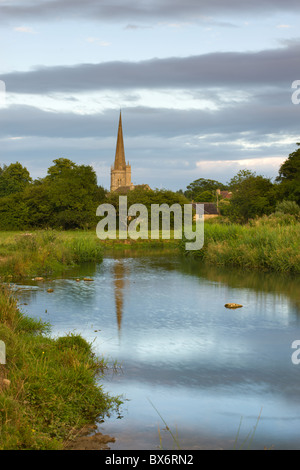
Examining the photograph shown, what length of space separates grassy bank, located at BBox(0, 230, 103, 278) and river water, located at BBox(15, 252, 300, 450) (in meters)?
2.22

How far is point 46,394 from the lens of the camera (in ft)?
22.1

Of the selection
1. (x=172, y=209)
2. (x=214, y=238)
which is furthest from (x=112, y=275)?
(x=172, y=209)

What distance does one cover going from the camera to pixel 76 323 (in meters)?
12.5

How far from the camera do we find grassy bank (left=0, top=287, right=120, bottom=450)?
5762 millimetres

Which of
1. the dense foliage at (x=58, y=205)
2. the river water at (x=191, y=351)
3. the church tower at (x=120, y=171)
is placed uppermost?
the church tower at (x=120, y=171)

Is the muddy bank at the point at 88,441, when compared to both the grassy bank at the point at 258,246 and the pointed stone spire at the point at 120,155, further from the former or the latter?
the pointed stone spire at the point at 120,155

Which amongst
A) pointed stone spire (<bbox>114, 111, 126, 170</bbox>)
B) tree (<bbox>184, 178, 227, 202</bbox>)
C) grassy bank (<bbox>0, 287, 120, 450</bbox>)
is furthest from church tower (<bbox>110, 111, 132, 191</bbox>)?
grassy bank (<bbox>0, 287, 120, 450</bbox>)

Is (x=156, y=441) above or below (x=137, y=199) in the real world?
below

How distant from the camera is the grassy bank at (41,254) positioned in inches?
822

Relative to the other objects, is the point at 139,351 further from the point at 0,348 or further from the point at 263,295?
the point at 263,295

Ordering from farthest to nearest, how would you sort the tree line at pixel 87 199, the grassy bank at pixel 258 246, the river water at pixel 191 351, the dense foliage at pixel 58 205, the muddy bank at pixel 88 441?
1. the dense foliage at pixel 58 205
2. the tree line at pixel 87 199
3. the grassy bank at pixel 258 246
4. the river water at pixel 191 351
5. the muddy bank at pixel 88 441

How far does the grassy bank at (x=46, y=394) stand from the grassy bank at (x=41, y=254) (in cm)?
1227

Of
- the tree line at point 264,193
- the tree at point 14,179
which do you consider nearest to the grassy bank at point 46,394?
the tree line at point 264,193
